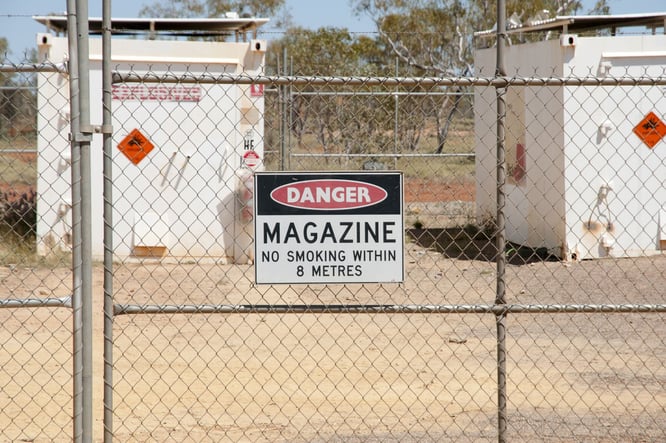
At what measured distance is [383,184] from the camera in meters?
4.80

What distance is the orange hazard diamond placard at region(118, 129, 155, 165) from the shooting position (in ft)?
39.5

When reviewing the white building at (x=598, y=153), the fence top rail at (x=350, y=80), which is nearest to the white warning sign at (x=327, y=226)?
the fence top rail at (x=350, y=80)

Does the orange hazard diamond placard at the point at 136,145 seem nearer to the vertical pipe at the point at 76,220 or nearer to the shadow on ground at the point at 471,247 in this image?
the shadow on ground at the point at 471,247

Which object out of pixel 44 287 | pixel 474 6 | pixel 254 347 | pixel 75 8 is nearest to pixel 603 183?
pixel 254 347

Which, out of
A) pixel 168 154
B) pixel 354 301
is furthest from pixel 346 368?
pixel 168 154

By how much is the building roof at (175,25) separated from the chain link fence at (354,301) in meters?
0.99

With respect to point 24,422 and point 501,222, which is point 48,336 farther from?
point 501,222

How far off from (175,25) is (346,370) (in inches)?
319

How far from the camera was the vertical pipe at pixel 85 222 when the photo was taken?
4.36m

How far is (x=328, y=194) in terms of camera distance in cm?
479

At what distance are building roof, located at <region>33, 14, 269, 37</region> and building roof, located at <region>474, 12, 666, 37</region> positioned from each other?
136 inches

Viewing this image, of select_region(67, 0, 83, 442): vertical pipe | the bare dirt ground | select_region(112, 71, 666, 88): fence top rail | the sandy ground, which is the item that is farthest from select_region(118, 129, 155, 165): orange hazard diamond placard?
select_region(67, 0, 83, 442): vertical pipe

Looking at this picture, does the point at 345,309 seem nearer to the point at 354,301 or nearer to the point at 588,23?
the point at 354,301

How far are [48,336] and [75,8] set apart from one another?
4.98m
